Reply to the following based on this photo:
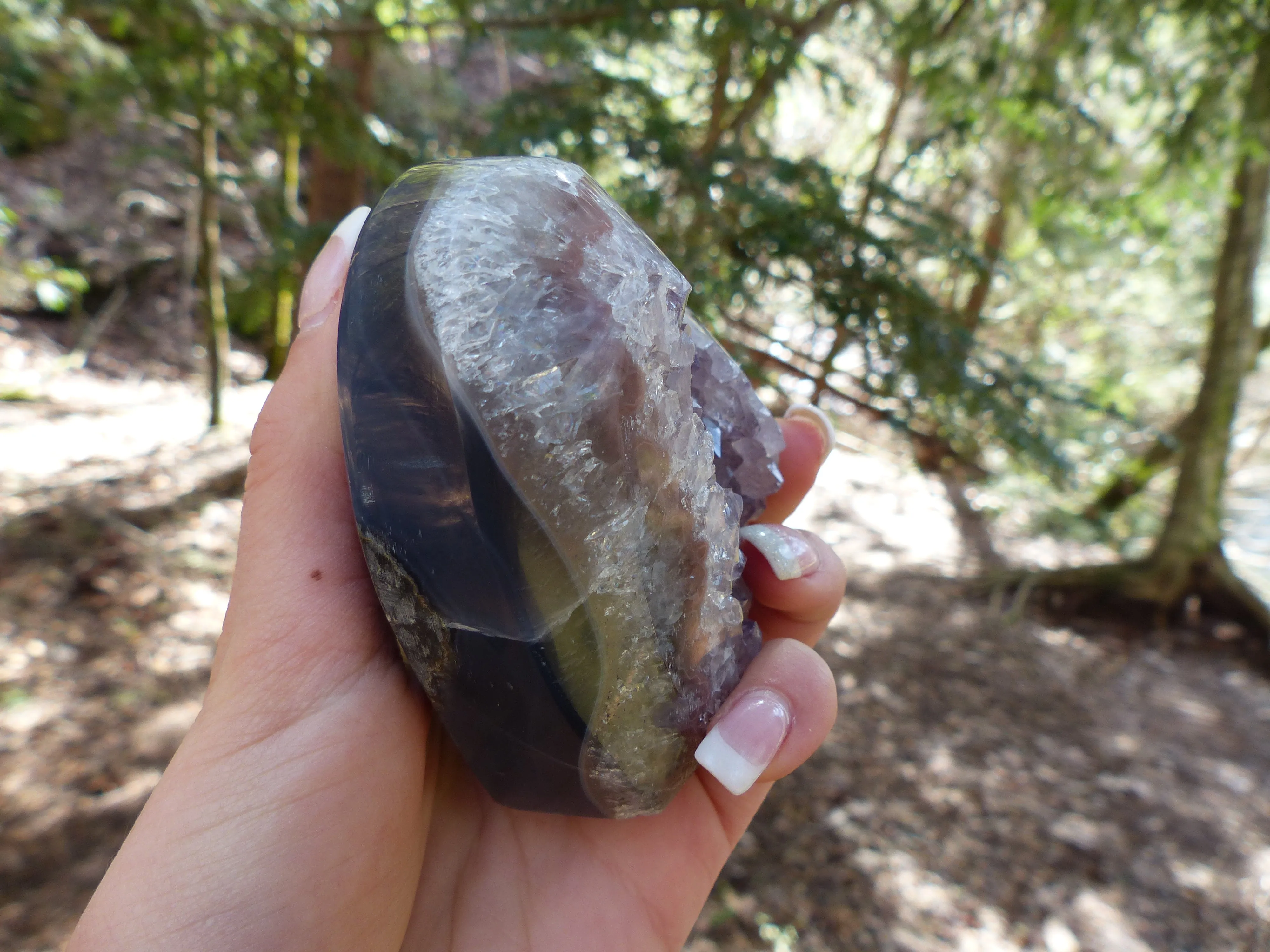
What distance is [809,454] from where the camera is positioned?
188cm

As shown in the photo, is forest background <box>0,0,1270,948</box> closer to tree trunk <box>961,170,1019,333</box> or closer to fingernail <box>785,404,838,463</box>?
tree trunk <box>961,170,1019,333</box>

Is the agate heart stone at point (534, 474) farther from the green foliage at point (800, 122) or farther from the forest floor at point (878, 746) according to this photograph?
the forest floor at point (878, 746)

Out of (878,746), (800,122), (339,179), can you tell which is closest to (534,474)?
(878,746)

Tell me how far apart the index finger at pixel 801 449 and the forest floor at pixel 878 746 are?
1921mm

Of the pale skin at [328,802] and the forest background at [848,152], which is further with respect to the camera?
the forest background at [848,152]

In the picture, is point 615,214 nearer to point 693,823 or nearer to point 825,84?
point 693,823

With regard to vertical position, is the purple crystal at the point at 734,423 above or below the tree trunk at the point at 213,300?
above

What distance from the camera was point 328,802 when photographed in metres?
1.19

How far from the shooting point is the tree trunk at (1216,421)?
5574 millimetres

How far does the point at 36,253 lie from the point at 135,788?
685cm

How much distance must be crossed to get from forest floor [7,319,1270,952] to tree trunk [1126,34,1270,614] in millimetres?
497

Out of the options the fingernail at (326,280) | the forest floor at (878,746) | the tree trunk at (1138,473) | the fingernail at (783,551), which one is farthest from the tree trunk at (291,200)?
the tree trunk at (1138,473)

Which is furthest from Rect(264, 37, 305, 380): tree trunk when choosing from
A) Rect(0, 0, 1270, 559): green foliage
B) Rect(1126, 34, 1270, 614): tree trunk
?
Rect(1126, 34, 1270, 614): tree trunk

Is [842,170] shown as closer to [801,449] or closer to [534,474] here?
[801,449]
